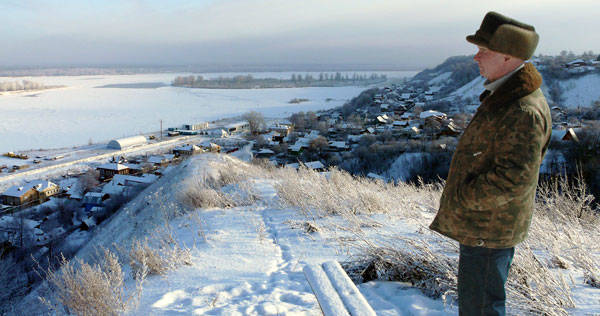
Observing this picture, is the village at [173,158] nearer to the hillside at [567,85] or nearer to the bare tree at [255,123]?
the bare tree at [255,123]

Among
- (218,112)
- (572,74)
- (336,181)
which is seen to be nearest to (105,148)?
(218,112)

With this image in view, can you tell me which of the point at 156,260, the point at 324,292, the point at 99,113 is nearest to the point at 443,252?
the point at 324,292

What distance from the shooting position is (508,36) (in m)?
1.45

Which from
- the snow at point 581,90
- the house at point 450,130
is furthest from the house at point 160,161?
the snow at point 581,90

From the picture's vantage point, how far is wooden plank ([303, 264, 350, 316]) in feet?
6.70

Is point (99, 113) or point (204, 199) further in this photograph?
point (99, 113)

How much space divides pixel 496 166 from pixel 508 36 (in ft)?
1.79

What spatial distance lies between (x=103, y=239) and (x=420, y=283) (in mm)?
6607

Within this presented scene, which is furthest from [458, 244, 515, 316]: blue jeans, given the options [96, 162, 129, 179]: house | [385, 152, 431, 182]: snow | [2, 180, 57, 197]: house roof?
[96, 162, 129, 179]: house

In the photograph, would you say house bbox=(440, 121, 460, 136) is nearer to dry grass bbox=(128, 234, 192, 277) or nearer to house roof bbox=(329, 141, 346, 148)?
house roof bbox=(329, 141, 346, 148)

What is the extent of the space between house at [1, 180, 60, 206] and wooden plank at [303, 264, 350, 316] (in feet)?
63.0

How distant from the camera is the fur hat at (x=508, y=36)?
1450mm

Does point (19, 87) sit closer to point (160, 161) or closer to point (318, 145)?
point (160, 161)

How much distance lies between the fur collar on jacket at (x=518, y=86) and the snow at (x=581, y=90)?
41592 mm
